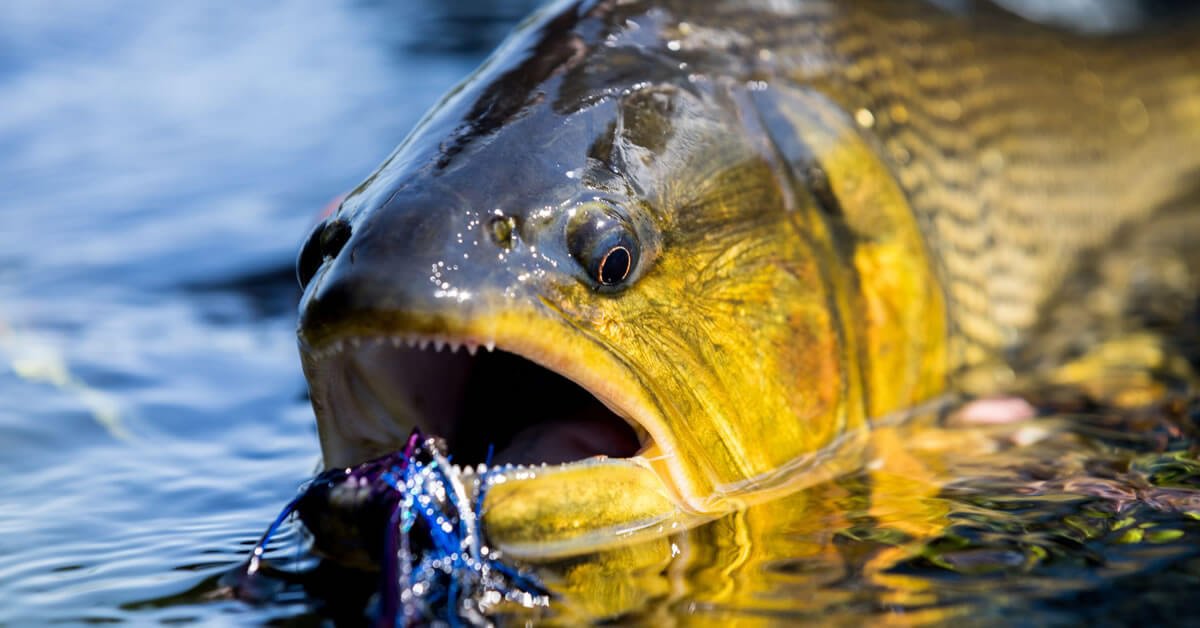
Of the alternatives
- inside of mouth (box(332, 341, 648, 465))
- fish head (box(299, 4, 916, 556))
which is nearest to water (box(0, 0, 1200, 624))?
fish head (box(299, 4, 916, 556))

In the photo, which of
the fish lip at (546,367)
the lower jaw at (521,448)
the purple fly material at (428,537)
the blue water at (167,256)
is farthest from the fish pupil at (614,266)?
the blue water at (167,256)

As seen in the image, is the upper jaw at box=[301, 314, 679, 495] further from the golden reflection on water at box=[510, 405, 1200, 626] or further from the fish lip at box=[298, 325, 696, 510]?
the golden reflection on water at box=[510, 405, 1200, 626]

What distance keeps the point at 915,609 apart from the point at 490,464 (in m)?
0.94

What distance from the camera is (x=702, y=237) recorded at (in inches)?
136

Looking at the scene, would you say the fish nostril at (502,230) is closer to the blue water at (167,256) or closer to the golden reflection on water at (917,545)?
the golden reflection on water at (917,545)

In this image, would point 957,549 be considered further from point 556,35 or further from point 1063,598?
point 556,35

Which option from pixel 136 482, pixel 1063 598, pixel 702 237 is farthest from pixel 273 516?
pixel 1063 598

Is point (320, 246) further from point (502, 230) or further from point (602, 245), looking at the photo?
point (602, 245)

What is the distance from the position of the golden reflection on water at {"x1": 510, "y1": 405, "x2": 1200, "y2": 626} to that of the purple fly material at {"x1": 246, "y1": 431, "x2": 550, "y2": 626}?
0.32ft

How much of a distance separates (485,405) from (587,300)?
0.48 m

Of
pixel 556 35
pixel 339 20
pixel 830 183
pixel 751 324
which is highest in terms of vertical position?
pixel 339 20

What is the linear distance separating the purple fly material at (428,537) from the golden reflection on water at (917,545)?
0.32 feet

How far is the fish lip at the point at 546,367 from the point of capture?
286cm

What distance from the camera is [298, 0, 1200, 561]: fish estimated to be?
3.01 m
